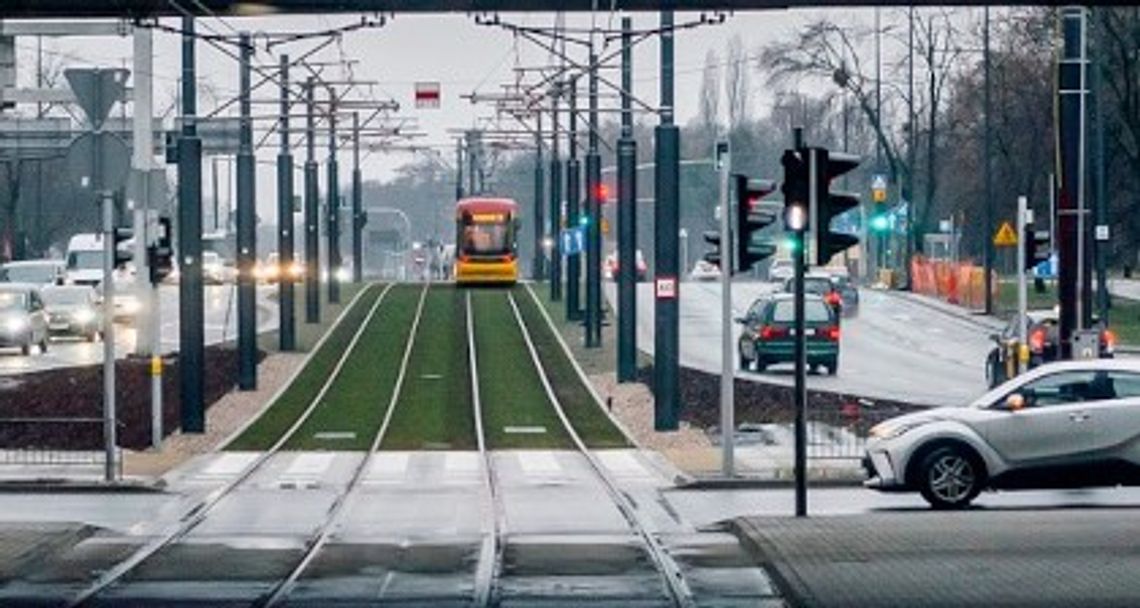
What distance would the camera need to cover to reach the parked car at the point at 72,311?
81688mm

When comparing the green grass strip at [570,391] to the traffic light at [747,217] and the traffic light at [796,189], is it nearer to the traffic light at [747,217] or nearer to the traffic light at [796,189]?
the traffic light at [747,217]

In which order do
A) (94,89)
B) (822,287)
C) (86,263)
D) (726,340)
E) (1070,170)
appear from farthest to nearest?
(86,263) < (822,287) < (726,340) < (94,89) < (1070,170)

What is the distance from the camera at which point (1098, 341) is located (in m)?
37.3

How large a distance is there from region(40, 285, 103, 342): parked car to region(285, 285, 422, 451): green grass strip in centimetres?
795

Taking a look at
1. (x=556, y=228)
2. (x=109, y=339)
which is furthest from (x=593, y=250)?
(x=109, y=339)

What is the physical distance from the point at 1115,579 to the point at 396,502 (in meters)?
14.4

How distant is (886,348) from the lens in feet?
257

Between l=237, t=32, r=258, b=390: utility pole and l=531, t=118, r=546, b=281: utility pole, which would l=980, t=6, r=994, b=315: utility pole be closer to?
l=531, t=118, r=546, b=281: utility pole

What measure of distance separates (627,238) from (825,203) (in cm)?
3134

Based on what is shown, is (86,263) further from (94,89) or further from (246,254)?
(94,89)

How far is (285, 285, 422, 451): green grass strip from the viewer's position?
5022 cm

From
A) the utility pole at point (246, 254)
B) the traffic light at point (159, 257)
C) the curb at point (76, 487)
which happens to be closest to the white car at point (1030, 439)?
the curb at point (76, 487)

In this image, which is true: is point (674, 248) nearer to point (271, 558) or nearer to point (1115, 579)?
point (271, 558)

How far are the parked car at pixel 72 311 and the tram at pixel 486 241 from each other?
14.1 meters
